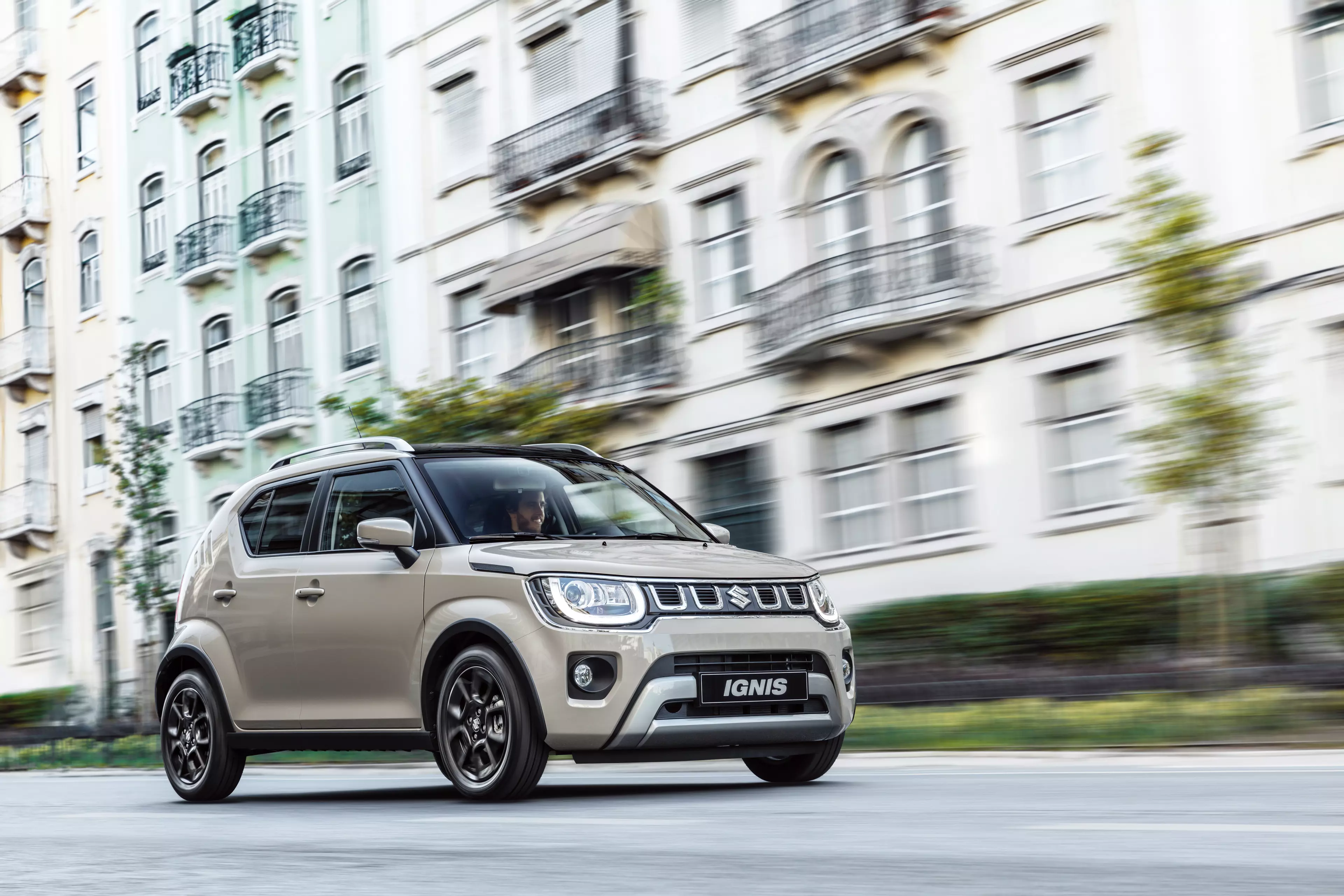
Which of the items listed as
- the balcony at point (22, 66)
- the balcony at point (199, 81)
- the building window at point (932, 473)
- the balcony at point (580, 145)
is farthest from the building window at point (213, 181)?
the building window at point (932, 473)

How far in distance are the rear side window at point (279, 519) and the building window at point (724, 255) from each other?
1651 centimetres

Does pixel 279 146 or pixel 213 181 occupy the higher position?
pixel 279 146

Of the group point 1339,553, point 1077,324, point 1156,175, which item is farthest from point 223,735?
point 1077,324

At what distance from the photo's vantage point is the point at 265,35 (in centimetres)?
3869

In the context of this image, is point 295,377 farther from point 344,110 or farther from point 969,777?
point 969,777

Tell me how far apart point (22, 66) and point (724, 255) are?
2606 cm

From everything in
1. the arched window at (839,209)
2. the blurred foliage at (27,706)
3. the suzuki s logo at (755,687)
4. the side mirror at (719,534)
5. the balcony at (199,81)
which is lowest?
the blurred foliage at (27,706)

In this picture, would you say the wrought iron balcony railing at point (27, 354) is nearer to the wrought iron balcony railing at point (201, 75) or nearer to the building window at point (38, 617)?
Result: the building window at point (38, 617)

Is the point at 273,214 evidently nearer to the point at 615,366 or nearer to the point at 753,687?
the point at 615,366

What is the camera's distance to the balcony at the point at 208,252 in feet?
130

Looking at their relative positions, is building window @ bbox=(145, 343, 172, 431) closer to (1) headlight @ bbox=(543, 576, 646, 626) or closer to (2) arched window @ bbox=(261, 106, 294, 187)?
(2) arched window @ bbox=(261, 106, 294, 187)

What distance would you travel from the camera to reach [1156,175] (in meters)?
17.0

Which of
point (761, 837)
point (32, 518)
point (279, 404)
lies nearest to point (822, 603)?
point (761, 837)

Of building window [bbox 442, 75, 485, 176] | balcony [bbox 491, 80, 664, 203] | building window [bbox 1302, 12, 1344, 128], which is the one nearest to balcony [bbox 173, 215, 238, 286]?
building window [bbox 442, 75, 485, 176]
